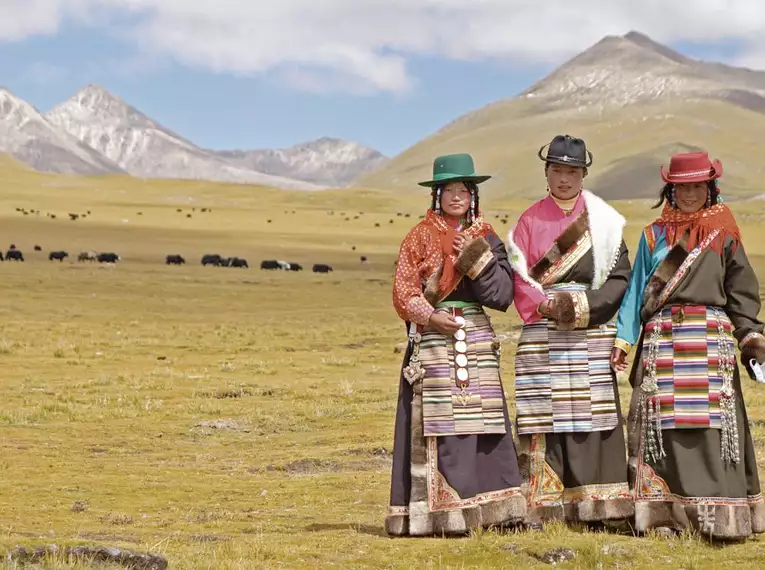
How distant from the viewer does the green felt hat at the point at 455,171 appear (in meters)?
7.18

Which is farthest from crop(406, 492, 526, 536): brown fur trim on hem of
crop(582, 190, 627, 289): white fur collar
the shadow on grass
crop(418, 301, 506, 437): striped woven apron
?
crop(582, 190, 627, 289): white fur collar

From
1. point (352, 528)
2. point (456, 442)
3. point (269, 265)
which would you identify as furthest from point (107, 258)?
point (456, 442)

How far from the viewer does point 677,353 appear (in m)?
7.14

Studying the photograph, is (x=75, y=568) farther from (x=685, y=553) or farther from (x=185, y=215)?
(x=185, y=215)

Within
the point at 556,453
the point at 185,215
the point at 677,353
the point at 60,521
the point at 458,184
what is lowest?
the point at 60,521

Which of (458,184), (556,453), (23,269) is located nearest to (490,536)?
(556,453)

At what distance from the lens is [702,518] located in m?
6.92

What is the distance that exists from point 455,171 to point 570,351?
1.29m

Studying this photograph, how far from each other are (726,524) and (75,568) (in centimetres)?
365

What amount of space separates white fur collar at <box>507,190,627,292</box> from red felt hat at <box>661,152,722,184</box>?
15.8 inches

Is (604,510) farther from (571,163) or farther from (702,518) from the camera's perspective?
(571,163)

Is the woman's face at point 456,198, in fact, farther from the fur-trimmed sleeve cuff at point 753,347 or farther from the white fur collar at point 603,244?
the fur-trimmed sleeve cuff at point 753,347

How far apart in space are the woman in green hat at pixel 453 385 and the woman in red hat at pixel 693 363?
2.63 feet

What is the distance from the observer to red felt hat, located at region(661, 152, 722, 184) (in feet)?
23.5
